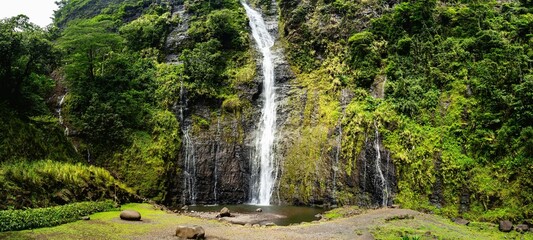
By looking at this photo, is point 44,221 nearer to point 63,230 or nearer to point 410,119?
point 63,230

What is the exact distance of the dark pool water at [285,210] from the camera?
75.4ft

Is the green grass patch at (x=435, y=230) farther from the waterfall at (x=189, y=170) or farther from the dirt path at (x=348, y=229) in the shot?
the waterfall at (x=189, y=170)

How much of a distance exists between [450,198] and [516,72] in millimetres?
10523

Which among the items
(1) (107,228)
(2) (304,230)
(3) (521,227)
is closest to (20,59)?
(1) (107,228)

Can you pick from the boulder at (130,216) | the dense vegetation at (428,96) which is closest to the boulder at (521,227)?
the dense vegetation at (428,96)

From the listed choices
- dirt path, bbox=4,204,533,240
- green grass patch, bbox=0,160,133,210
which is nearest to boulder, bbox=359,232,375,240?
dirt path, bbox=4,204,533,240

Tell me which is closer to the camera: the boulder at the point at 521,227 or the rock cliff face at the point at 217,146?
the boulder at the point at 521,227

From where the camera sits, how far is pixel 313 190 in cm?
2927

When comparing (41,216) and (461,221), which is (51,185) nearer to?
Result: (41,216)

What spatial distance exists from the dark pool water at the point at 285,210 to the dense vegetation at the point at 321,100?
2065 mm

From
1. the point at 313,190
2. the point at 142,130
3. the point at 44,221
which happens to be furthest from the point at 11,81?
the point at 313,190

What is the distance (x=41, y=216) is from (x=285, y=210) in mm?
15466

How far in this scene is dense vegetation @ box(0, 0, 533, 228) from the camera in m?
23.1

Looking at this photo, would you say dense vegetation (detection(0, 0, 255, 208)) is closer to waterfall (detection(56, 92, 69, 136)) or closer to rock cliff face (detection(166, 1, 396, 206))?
waterfall (detection(56, 92, 69, 136))
